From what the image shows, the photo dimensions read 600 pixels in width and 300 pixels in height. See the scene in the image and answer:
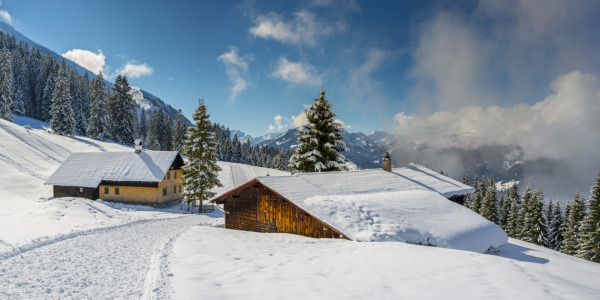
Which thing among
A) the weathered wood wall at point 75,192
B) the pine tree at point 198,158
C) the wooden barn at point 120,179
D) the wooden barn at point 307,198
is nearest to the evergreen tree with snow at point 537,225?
the wooden barn at point 307,198

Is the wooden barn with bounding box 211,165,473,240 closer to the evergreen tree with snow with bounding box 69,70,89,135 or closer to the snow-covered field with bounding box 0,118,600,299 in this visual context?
the snow-covered field with bounding box 0,118,600,299

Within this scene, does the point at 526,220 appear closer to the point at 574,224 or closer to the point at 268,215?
the point at 574,224

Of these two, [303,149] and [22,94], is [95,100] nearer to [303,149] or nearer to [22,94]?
[22,94]

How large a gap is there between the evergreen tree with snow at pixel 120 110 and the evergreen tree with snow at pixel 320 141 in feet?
176

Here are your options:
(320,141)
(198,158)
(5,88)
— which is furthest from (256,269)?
(5,88)

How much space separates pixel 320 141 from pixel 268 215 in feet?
39.4

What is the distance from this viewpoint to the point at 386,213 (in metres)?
13.4

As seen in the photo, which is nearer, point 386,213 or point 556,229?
point 386,213

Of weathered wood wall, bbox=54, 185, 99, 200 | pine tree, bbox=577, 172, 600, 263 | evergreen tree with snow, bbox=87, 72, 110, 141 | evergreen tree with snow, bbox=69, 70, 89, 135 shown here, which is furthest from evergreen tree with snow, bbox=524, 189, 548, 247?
evergreen tree with snow, bbox=69, 70, 89, 135

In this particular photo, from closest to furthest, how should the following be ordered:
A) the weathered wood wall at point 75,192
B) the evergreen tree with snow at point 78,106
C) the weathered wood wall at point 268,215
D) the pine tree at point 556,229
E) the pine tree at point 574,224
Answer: the weathered wood wall at point 268,215
the weathered wood wall at point 75,192
the pine tree at point 574,224
the pine tree at point 556,229
the evergreen tree with snow at point 78,106

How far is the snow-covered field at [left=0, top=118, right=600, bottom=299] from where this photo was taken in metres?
6.37

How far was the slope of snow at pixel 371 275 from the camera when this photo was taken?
6.05m

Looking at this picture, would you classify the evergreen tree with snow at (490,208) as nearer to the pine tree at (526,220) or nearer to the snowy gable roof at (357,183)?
the pine tree at (526,220)

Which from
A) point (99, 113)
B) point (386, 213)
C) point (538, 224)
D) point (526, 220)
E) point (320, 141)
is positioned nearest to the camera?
point (386, 213)
